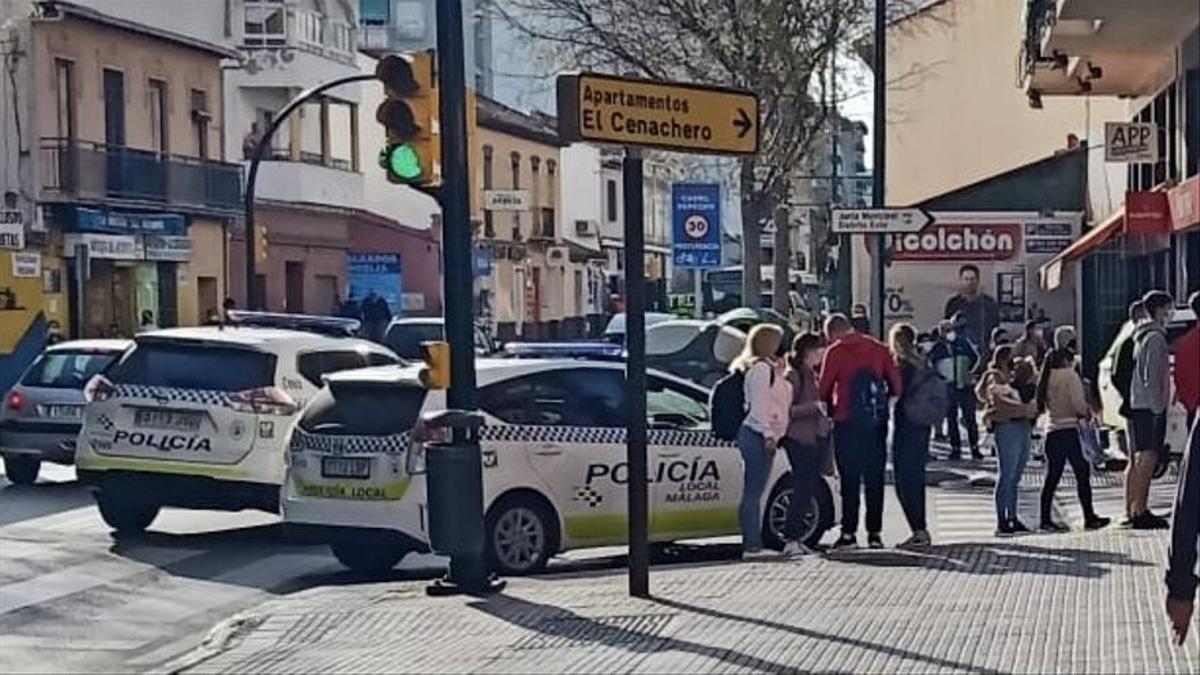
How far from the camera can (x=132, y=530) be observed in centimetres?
1666

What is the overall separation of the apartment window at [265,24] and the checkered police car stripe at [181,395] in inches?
1422

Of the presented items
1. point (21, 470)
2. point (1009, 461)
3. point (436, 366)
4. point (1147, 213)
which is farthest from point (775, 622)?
point (1147, 213)

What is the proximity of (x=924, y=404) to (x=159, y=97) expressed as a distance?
32.6 m

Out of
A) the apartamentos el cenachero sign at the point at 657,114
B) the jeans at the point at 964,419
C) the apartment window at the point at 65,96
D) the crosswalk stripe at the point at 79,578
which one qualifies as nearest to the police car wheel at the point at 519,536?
the crosswalk stripe at the point at 79,578

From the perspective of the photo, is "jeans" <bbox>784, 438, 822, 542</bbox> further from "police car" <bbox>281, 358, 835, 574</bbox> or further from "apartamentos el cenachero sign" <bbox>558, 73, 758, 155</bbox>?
"apartamentos el cenachero sign" <bbox>558, 73, 758, 155</bbox>

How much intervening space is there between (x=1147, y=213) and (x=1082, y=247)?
5895mm

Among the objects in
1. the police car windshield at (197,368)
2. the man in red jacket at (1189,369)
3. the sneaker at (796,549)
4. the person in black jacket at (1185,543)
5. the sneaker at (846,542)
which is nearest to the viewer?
the person in black jacket at (1185,543)

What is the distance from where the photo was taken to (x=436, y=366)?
12367mm

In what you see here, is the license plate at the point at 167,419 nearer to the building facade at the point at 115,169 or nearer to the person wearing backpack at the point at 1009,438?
the person wearing backpack at the point at 1009,438

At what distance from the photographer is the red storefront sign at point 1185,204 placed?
19.6m

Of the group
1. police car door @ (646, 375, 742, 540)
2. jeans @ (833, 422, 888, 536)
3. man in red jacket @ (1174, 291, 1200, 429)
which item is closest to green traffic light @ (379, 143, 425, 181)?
police car door @ (646, 375, 742, 540)

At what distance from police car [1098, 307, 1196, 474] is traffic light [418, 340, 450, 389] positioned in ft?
17.6

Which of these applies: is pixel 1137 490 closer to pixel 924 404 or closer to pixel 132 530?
pixel 924 404

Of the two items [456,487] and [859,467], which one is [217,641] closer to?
[456,487]
